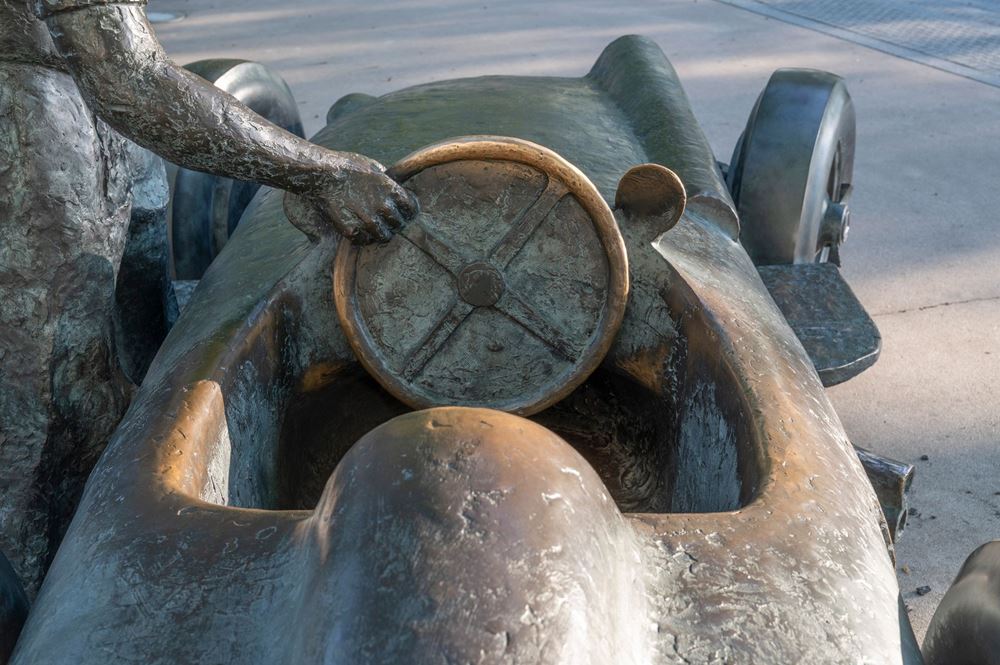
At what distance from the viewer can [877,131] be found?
575 centimetres

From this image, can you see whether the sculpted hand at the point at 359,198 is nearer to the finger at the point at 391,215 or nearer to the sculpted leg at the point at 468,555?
the finger at the point at 391,215

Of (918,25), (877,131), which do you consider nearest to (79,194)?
(877,131)

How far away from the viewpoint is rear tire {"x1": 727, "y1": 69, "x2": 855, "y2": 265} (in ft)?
10.5

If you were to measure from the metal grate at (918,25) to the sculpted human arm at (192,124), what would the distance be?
206 inches

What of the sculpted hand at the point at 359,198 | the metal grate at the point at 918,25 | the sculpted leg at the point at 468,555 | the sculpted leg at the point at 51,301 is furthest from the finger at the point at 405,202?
the metal grate at the point at 918,25

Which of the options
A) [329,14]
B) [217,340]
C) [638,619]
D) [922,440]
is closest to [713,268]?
[217,340]

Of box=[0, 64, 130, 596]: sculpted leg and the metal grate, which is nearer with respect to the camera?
Answer: box=[0, 64, 130, 596]: sculpted leg

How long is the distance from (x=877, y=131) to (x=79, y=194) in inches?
176

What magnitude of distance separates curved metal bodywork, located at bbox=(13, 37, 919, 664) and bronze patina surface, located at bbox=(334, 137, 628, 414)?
115mm

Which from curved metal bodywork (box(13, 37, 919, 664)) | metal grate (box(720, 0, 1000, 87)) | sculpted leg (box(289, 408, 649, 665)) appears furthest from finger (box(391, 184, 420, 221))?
metal grate (box(720, 0, 1000, 87))

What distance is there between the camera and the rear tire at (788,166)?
321cm

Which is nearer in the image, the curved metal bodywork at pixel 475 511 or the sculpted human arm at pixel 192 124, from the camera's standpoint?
the curved metal bodywork at pixel 475 511

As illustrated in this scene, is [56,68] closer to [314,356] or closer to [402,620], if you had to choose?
[314,356]

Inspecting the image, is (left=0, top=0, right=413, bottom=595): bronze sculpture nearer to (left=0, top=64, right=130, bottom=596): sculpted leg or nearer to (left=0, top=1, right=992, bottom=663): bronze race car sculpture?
(left=0, top=64, right=130, bottom=596): sculpted leg
